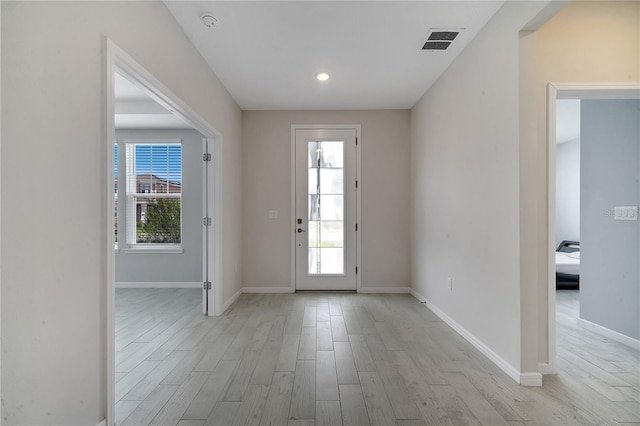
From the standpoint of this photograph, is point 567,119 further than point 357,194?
Yes

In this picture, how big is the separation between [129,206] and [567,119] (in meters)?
7.21

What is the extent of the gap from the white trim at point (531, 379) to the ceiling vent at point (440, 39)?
103 inches

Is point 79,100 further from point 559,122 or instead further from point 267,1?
point 559,122

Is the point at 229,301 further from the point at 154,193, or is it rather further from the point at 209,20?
the point at 209,20

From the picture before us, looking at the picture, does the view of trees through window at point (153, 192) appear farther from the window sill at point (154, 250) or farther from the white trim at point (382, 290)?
the white trim at point (382, 290)

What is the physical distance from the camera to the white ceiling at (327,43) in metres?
2.21

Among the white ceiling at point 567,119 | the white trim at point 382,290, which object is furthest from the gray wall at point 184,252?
the white ceiling at point 567,119

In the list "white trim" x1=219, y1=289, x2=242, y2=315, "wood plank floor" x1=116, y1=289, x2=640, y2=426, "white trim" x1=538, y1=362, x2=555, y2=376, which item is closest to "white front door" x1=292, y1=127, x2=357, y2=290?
"white trim" x1=219, y1=289, x2=242, y2=315

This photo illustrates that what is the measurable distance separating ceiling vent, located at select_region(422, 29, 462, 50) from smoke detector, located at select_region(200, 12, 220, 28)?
1.74 m

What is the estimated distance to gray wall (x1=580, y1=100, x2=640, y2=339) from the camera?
2602 mm

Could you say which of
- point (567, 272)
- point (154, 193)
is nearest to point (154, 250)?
point (154, 193)

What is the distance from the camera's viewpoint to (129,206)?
15.8 feet

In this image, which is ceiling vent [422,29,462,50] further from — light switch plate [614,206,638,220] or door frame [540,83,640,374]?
light switch plate [614,206,638,220]

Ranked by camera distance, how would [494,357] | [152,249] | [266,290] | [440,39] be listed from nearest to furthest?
[494,357] → [440,39] → [266,290] → [152,249]
